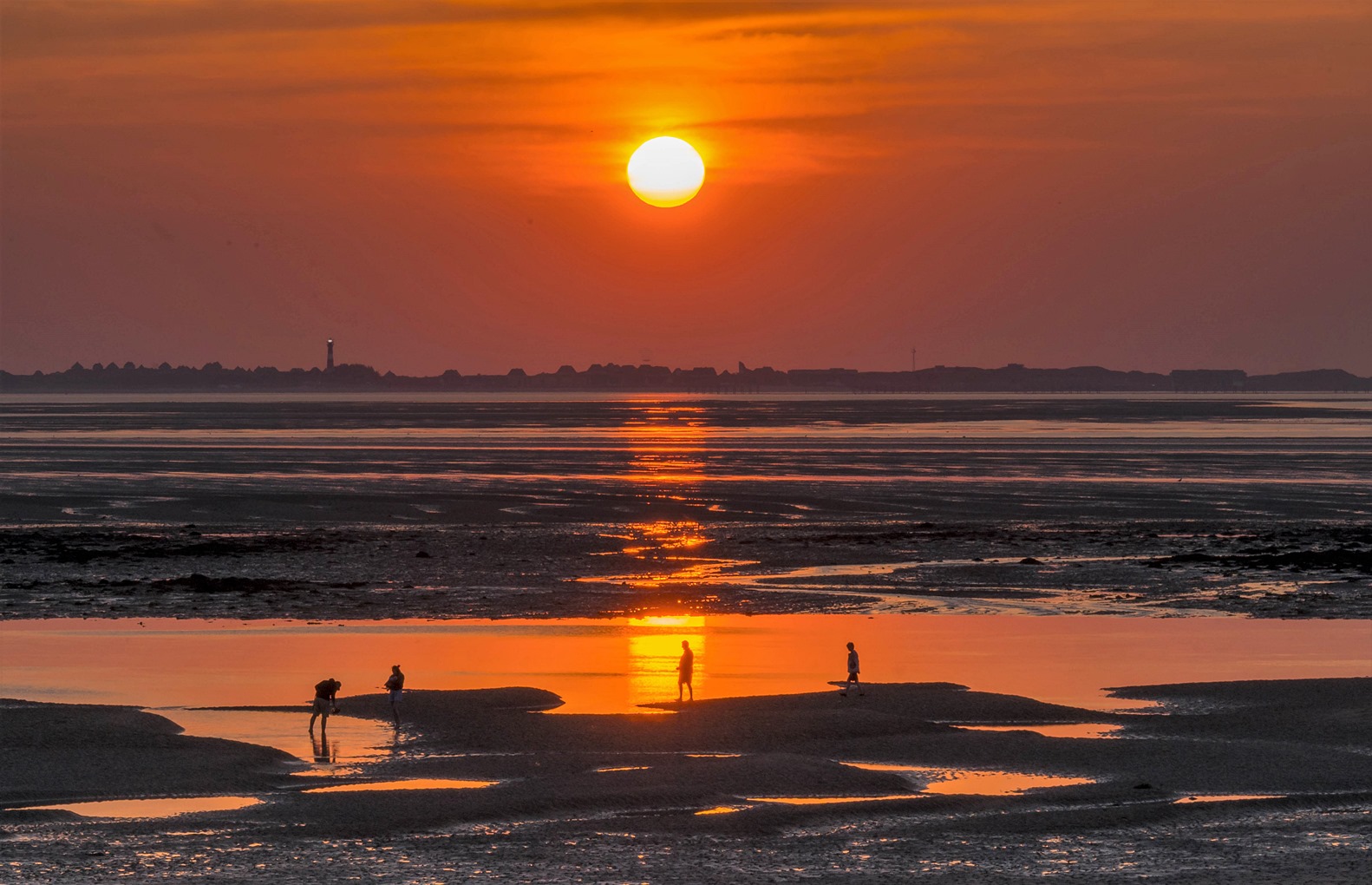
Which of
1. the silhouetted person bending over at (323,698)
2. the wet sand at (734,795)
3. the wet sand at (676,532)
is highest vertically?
the wet sand at (676,532)

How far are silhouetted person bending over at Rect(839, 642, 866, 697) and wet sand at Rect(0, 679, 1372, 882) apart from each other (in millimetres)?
428

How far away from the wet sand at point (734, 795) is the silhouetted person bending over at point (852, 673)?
0.43 metres

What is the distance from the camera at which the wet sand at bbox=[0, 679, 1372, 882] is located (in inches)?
620

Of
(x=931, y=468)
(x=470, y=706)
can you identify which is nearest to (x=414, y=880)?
(x=470, y=706)

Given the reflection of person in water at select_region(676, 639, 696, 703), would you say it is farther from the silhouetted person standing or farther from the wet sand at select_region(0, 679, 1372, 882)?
the silhouetted person standing

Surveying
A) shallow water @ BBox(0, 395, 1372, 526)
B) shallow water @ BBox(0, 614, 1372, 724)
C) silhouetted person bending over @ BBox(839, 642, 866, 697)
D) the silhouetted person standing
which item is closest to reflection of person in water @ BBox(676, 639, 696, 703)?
shallow water @ BBox(0, 614, 1372, 724)

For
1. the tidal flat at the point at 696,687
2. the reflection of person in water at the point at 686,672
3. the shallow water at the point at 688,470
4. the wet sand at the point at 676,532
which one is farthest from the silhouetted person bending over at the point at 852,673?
the shallow water at the point at 688,470

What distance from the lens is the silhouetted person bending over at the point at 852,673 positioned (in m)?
24.6

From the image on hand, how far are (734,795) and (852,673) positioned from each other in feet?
21.7

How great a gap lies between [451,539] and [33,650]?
2166 centimetres

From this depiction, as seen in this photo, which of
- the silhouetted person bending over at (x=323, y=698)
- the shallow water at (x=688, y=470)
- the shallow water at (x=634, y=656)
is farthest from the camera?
the shallow water at (x=688, y=470)

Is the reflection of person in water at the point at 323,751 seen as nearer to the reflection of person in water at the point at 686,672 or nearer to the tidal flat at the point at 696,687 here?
the tidal flat at the point at 696,687

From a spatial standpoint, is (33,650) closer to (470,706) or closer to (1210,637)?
(470,706)

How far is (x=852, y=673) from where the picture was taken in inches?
984
